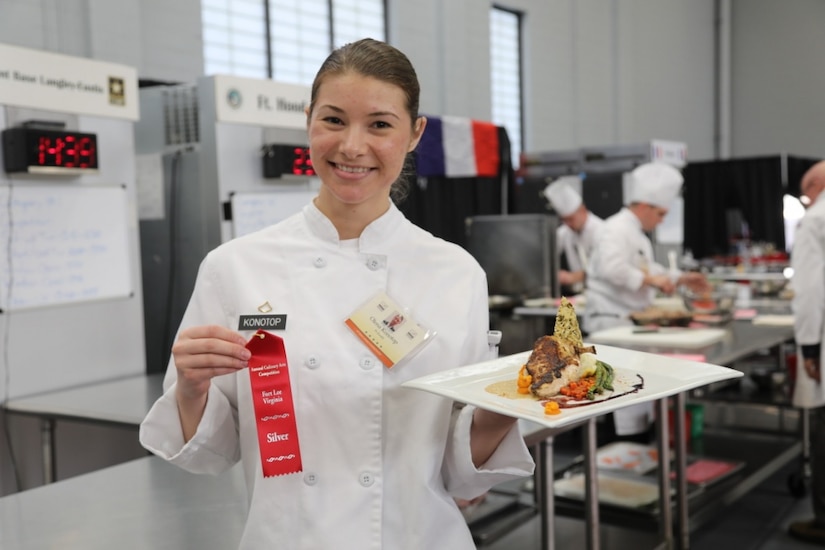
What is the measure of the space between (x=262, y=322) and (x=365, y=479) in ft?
0.84

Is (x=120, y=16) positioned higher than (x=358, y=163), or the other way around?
(x=120, y=16)

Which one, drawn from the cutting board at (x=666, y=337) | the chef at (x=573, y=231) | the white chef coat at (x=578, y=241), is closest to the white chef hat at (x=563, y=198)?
the chef at (x=573, y=231)

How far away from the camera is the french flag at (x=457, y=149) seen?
499cm

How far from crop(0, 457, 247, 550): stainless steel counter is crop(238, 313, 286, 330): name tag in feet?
1.76

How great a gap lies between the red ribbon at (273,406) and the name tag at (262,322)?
0.18ft

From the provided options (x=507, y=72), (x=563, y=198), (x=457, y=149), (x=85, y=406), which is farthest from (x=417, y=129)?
(x=507, y=72)

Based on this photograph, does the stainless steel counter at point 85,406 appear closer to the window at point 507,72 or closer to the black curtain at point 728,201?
the window at point 507,72

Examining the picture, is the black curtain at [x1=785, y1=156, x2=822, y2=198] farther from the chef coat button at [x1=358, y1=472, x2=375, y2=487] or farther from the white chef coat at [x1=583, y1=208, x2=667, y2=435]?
the chef coat button at [x1=358, y1=472, x2=375, y2=487]

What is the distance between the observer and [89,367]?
304cm

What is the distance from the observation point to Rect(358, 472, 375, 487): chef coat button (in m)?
1.13

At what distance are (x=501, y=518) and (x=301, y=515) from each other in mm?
2229

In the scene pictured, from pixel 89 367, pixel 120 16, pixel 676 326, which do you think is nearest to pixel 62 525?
pixel 89 367

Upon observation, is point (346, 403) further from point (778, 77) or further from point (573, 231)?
point (778, 77)

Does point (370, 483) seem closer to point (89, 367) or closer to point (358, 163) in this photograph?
point (358, 163)
